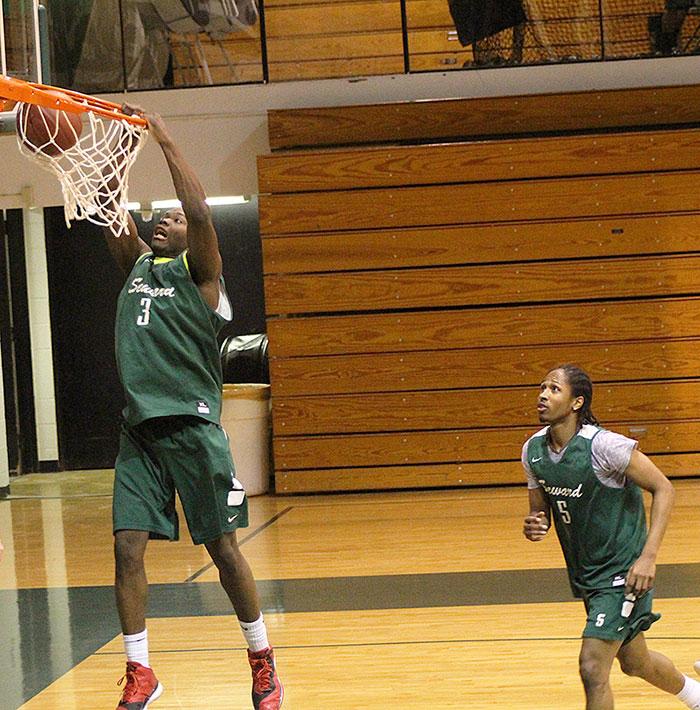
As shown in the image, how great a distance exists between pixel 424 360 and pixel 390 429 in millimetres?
631

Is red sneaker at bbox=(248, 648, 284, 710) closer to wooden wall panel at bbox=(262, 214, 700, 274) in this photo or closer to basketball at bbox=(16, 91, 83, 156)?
basketball at bbox=(16, 91, 83, 156)

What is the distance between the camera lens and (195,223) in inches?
151

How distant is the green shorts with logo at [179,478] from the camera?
150 inches

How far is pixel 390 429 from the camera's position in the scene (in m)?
9.79

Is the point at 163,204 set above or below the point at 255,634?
above

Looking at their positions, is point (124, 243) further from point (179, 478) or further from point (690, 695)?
point (690, 695)

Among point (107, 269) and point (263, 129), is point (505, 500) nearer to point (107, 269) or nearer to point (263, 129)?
point (263, 129)

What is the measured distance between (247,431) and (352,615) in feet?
15.7

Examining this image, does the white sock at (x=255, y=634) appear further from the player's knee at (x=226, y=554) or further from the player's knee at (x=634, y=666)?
Answer: the player's knee at (x=634, y=666)

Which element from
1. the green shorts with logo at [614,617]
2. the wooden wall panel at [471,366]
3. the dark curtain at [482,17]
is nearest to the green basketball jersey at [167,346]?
the green shorts with logo at [614,617]

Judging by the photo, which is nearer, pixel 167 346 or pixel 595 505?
pixel 595 505

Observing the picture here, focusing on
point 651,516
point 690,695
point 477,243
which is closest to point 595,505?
point 651,516

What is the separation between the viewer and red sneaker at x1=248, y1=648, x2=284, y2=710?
12.6 ft

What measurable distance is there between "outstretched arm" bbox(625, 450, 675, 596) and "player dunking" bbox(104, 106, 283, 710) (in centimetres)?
125
